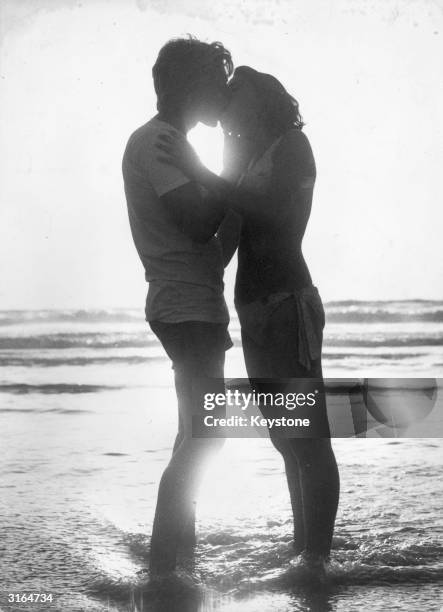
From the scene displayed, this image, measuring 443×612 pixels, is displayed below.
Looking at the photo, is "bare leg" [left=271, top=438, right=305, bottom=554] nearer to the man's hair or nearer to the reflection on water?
the reflection on water

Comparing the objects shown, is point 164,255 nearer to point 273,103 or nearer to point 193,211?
point 193,211

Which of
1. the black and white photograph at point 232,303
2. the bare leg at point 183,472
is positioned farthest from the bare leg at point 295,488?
the bare leg at point 183,472

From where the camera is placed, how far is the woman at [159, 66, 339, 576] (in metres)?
1.50

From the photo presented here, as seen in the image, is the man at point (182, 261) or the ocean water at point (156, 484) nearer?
the man at point (182, 261)

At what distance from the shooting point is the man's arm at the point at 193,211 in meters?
1.41

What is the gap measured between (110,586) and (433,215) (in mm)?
1122

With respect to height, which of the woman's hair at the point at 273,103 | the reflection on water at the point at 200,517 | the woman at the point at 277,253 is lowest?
the reflection on water at the point at 200,517

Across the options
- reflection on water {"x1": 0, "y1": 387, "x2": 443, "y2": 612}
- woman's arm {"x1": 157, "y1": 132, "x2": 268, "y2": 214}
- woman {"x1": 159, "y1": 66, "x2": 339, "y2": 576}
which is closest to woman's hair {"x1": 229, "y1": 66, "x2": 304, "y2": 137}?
woman {"x1": 159, "y1": 66, "x2": 339, "y2": 576}

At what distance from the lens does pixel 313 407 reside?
1.67 meters

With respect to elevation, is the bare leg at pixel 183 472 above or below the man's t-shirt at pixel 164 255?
below

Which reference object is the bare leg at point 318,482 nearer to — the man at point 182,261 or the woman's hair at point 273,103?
the man at point 182,261

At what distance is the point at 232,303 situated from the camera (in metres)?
1.80

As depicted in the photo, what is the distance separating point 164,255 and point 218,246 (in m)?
0.11

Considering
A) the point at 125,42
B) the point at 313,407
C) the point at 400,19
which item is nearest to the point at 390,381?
the point at 313,407
